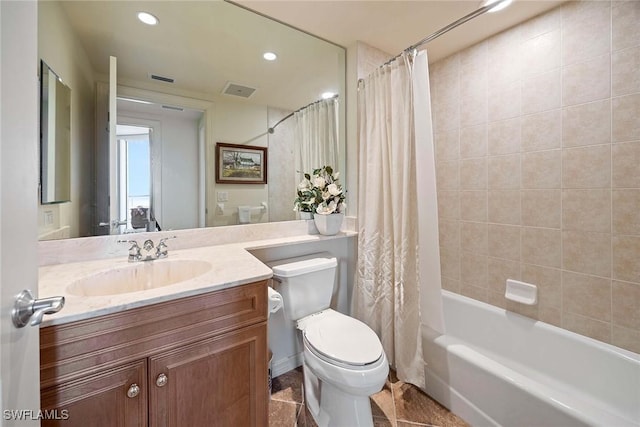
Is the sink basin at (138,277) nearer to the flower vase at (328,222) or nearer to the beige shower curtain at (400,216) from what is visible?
the flower vase at (328,222)

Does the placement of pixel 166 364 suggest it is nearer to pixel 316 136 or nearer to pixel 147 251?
pixel 147 251

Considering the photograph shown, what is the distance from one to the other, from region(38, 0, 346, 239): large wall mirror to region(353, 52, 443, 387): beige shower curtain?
564mm

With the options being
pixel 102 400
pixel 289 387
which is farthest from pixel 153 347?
pixel 289 387

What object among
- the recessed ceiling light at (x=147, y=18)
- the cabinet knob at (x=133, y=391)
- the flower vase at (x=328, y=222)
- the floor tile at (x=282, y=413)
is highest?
the recessed ceiling light at (x=147, y=18)

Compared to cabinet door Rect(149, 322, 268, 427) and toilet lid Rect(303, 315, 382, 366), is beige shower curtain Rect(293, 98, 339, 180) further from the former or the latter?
cabinet door Rect(149, 322, 268, 427)

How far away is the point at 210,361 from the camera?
3.11 feet

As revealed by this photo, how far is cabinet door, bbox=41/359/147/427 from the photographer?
73 cm

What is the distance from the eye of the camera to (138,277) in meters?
1.18

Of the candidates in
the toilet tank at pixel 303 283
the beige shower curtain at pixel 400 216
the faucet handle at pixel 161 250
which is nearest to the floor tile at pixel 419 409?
the beige shower curtain at pixel 400 216

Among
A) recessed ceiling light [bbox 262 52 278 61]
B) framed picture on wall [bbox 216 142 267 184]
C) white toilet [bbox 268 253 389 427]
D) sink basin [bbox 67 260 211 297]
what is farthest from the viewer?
recessed ceiling light [bbox 262 52 278 61]

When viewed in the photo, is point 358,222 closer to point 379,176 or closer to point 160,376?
point 379,176

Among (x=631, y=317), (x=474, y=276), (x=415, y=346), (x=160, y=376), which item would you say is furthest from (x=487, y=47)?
(x=160, y=376)

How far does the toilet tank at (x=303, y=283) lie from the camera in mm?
1491

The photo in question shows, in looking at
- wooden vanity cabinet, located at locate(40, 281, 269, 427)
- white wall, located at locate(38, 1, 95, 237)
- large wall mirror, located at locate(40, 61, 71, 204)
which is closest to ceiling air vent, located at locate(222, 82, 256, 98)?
white wall, located at locate(38, 1, 95, 237)
